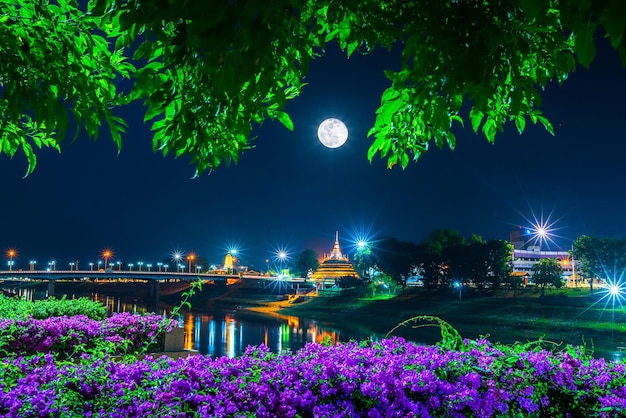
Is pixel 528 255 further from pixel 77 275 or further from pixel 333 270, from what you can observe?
pixel 77 275

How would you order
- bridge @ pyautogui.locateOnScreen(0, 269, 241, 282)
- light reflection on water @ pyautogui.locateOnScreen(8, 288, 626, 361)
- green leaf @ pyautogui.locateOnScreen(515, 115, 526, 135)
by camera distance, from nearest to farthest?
green leaf @ pyautogui.locateOnScreen(515, 115, 526, 135), light reflection on water @ pyautogui.locateOnScreen(8, 288, 626, 361), bridge @ pyautogui.locateOnScreen(0, 269, 241, 282)

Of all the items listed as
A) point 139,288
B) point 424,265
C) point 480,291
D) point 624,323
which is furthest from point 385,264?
point 139,288

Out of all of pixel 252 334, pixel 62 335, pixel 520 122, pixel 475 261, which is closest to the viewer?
pixel 520 122

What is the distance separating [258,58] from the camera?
3082 mm

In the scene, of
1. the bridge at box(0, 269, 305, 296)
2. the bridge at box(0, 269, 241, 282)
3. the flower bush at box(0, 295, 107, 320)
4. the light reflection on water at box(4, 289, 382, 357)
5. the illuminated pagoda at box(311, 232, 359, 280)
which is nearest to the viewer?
the flower bush at box(0, 295, 107, 320)

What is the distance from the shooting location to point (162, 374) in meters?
4.85

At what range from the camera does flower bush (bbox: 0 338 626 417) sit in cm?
436

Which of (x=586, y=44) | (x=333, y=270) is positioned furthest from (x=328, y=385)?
(x=333, y=270)

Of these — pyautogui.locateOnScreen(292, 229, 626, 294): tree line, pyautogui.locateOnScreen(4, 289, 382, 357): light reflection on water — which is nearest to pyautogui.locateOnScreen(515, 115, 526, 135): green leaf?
pyautogui.locateOnScreen(4, 289, 382, 357): light reflection on water

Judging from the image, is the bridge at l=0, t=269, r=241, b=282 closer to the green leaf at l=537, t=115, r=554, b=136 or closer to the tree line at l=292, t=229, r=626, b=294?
the tree line at l=292, t=229, r=626, b=294

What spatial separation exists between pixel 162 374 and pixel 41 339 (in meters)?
5.48

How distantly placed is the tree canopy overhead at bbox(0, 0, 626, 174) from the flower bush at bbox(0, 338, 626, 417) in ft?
6.59

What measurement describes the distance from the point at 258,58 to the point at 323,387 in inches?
116

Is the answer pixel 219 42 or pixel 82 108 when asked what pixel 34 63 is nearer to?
pixel 82 108
